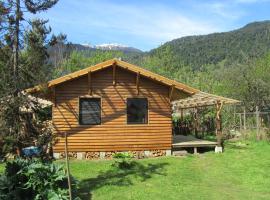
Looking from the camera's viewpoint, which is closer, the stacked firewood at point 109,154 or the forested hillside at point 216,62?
the stacked firewood at point 109,154

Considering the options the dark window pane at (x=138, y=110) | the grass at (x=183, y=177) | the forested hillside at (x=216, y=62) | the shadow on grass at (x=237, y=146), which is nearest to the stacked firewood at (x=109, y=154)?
the grass at (x=183, y=177)

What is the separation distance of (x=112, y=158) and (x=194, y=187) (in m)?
5.95

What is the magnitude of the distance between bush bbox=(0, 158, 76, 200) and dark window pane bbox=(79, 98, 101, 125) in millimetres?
6634

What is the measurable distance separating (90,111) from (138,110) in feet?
7.04

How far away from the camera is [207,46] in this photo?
355ft

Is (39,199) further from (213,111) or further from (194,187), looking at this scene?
(213,111)

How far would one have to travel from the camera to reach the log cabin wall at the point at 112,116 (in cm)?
1912

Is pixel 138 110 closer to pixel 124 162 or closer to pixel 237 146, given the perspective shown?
pixel 124 162

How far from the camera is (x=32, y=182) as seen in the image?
12180 millimetres

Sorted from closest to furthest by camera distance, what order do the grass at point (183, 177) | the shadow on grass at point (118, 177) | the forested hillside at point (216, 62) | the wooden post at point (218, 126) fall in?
the grass at point (183, 177) < the shadow on grass at point (118, 177) < the wooden post at point (218, 126) < the forested hillside at point (216, 62)

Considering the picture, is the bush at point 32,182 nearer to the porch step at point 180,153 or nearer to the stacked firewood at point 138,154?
the stacked firewood at point 138,154

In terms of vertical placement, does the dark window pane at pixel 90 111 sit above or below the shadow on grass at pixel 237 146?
above

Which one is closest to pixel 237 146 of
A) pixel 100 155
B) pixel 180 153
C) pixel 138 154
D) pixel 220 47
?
pixel 180 153

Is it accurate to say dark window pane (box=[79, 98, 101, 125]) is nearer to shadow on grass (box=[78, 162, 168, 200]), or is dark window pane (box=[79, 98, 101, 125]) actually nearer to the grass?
the grass
